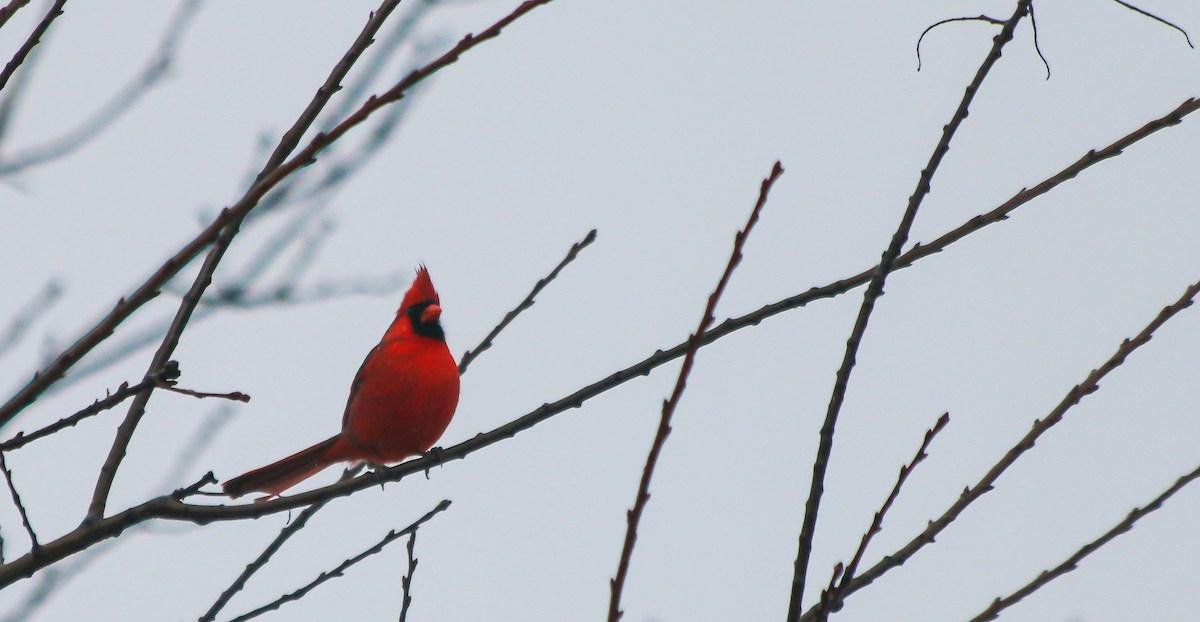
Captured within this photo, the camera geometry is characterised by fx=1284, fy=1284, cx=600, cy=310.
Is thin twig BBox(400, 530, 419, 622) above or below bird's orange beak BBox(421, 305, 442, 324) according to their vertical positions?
below

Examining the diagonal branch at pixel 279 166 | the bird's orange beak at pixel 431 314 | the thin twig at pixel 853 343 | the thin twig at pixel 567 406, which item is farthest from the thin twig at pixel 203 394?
the bird's orange beak at pixel 431 314

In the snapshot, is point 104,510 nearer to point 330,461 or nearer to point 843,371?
point 843,371

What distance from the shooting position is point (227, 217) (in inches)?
58.8

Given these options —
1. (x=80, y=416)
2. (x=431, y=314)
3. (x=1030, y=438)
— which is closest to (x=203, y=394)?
(x=80, y=416)

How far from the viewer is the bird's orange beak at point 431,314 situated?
5.33m

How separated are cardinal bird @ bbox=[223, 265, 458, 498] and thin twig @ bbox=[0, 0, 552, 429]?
295 cm

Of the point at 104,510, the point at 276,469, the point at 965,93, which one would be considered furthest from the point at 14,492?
the point at 276,469

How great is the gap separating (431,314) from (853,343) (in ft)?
12.5

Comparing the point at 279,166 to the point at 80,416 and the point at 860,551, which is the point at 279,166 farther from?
the point at 860,551

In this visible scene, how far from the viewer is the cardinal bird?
15.7 ft

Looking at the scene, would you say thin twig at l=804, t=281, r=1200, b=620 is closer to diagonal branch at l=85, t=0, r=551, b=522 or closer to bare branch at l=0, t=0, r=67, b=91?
diagonal branch at l=85, t=0, r=551, b=522

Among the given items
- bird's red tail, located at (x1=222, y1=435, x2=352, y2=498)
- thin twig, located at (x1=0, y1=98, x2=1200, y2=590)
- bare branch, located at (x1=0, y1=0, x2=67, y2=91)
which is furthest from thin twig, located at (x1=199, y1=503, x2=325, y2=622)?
bird's red tail, located at (x1=222, y1=435, x2=352, y2=498)

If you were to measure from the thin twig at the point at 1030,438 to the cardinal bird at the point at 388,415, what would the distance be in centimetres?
313

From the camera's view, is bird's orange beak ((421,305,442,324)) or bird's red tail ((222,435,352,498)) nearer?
bird's red tail ((222,435,352,498))
